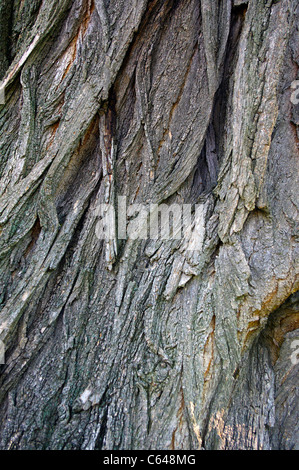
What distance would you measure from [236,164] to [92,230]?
1.10 metres

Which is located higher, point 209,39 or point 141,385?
point 209,39

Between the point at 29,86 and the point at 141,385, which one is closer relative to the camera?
the point at 141,385

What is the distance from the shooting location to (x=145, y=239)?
96.7 inches

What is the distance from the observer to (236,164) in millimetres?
2293

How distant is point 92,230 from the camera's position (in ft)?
8.00

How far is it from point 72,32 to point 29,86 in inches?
20.6

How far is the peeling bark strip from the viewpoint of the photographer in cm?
209

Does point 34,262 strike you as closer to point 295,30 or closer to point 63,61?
point 63,61

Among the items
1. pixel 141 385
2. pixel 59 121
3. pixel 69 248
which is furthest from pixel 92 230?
pixel 141 385

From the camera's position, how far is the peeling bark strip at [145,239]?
82.3 inches
